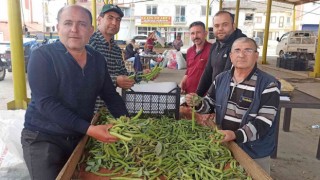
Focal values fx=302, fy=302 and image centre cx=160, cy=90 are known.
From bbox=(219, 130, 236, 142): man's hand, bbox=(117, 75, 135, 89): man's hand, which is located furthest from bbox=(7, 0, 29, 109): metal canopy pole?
bbox=(219, 130, 236, 142): man's hand

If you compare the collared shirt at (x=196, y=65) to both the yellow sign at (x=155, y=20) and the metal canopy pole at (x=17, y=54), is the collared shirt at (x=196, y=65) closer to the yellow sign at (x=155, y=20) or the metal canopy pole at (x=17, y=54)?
the metal canopy pole at (x=17, y=54)

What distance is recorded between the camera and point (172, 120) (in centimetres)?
279

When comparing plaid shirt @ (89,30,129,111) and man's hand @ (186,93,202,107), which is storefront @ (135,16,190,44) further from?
man's hand @ (186,93,202,107)

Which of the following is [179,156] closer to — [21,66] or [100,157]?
[100,157]

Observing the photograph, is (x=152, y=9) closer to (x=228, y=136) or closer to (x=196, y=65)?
(x=196, y=65)

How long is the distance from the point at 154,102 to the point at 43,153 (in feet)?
3.87

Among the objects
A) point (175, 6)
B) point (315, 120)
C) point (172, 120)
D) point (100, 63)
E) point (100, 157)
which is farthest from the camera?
point (175, 6)

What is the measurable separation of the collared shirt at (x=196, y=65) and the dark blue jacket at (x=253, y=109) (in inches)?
64.4

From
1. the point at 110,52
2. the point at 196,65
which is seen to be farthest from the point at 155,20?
the point at 110,52

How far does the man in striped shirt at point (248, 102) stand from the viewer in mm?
2369

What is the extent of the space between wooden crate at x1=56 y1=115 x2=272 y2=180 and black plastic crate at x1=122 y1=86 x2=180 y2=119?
2.82ft

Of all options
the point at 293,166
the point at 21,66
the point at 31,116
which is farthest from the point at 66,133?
the point at 293,166

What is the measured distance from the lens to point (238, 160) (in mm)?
2023

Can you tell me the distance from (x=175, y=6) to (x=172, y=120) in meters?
45.4
